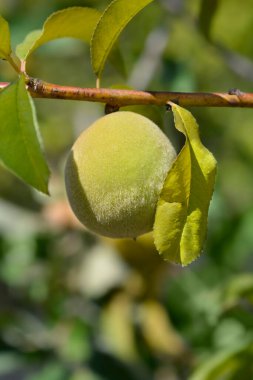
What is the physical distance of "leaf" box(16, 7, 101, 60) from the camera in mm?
1199

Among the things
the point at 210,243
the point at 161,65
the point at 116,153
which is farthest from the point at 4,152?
the point at 161,65

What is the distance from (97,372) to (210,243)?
1.59 ft

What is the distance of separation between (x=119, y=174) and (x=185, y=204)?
10 cm

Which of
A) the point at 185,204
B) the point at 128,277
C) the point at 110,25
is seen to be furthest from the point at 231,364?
the point at 128,277

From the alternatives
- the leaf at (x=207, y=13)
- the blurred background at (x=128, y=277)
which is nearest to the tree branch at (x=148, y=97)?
the blurred background at (x=128, y=277)

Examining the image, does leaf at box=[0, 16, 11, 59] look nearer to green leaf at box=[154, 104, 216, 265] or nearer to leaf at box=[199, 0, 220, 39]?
green leaf at box=[154, 104, 216, 265]

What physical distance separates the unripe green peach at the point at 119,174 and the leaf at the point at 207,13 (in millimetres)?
667

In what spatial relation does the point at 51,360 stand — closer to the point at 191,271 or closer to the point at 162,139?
the point at 191,271

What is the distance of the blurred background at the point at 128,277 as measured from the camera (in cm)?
192

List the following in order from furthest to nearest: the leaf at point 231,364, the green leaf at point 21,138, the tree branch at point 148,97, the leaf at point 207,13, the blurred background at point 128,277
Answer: the blurred background at point 128,277 < the leaf at point 207,13 < the leaf at point 231,364 < the tree branch at point 148,97 < the green leaf at point 21,138

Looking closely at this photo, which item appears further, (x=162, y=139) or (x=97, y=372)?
(x=97, y=372)

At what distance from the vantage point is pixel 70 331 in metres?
2.31

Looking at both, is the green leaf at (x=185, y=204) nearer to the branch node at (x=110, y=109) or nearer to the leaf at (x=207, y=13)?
the branch node at (x=110, y=109)

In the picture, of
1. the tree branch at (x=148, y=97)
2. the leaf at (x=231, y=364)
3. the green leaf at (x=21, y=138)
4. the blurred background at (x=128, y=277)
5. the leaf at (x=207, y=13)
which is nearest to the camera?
the green leaf at (x=21, y=138)
